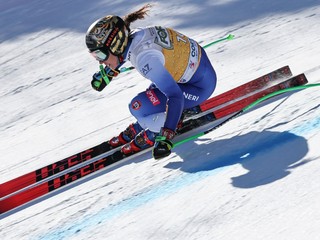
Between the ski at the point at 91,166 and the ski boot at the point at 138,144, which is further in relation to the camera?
the ski boot at the point at 138,144

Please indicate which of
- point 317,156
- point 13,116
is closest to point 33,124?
point 13,116

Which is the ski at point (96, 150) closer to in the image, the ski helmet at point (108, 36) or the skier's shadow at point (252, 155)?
the skier's shadow at point (252, 155)

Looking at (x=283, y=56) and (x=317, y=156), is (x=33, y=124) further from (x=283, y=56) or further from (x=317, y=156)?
(x=317, y=156)

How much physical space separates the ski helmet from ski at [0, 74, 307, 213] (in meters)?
0.81

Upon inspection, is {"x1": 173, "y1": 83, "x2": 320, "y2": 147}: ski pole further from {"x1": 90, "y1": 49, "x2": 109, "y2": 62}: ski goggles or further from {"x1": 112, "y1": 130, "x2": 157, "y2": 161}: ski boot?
{"x1": 90, "y1": 49, "x2": 109, "y2": 62}: ski goggles

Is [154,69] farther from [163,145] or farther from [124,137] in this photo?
[124,137]

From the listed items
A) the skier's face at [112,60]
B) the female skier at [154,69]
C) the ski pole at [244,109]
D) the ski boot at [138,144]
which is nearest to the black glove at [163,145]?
the female skier at [154,69]

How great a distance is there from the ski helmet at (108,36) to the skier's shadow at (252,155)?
86 centimetres

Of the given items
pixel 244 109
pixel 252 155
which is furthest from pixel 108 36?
pixel 252 155

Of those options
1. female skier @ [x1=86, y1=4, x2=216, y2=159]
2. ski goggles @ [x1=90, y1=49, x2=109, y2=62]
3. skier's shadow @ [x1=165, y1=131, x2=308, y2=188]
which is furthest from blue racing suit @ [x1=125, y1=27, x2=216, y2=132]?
skier's shadow @ [x1=165, y1=131, x2=308, y2=188]

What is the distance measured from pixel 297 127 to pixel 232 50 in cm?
218

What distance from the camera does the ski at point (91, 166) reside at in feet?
13.9

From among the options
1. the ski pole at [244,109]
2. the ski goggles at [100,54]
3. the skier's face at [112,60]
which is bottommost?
the ski pole at [244,109]

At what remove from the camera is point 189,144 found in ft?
14.5
